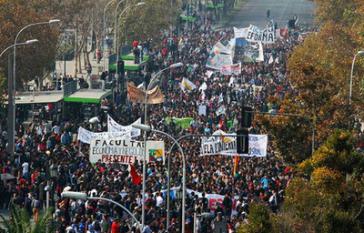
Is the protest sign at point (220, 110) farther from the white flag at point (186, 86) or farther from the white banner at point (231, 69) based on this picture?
the white banner at point (231, 69)

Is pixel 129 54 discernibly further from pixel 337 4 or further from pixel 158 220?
pixel 158 220

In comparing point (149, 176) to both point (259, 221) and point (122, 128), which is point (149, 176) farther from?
point (259, 221)

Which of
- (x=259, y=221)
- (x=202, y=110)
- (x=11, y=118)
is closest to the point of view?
(x=259, y=221)

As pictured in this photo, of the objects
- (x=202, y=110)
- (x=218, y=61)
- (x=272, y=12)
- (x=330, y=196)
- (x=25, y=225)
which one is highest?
(x=330, y=196)

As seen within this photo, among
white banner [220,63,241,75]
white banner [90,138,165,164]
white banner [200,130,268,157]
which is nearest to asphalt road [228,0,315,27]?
white banner [220,63,241,75]

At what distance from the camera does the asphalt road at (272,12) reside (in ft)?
421

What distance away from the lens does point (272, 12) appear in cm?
13675

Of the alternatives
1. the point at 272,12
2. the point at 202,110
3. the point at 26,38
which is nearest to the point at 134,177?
the point at 202,110

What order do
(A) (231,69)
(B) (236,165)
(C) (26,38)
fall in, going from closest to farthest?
(B) (236,165) → (C) (26,38) → (A) (231,69)

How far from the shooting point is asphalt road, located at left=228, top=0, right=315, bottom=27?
421 ft

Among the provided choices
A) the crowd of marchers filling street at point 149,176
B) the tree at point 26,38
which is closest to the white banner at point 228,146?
the crowd of marchers filling street at point 149,176

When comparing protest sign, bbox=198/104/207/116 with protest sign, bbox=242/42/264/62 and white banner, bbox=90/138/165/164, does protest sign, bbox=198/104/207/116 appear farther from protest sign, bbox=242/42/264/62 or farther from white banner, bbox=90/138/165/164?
protest sign, bbox=242/42/264/62

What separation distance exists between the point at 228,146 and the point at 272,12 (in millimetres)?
89965

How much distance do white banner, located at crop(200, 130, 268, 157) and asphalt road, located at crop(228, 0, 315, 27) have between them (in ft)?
251
